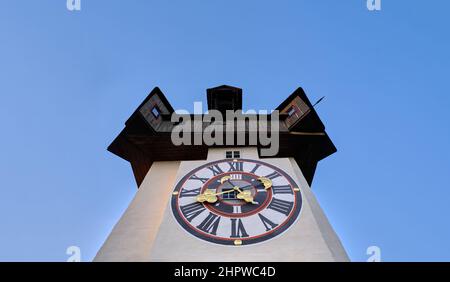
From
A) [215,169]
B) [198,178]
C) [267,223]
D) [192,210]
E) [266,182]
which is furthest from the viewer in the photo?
[215,169]

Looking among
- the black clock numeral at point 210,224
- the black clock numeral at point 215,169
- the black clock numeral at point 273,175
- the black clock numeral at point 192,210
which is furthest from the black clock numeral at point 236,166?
the black clock numeral at point 210,224

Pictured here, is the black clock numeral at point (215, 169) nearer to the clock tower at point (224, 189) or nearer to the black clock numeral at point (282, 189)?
the clock tower at point (224, 189)

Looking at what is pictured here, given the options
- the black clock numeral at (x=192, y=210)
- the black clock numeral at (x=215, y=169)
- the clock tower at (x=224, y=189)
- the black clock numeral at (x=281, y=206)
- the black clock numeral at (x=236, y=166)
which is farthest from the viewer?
the black clock numeral at (x=236, y=166)

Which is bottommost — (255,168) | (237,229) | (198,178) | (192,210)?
(237,229)

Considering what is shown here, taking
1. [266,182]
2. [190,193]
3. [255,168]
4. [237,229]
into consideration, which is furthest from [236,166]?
[237,229]

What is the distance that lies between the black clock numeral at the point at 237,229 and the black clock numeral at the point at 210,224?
321 mm

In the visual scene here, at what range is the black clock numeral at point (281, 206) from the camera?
1052 cm

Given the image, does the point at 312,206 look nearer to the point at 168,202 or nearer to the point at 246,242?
the point at 246,242

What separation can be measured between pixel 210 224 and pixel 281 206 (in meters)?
1.61

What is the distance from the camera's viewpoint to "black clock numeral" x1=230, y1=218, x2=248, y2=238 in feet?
31.9

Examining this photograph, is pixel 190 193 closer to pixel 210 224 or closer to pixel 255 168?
pixel 210 224

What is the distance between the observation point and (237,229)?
32.6 feet

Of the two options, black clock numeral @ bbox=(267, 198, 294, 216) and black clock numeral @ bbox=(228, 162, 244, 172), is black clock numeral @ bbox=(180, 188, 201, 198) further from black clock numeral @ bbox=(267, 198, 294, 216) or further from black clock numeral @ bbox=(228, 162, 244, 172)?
black clock numeral @ bbox=(267, 198, 294, 216)

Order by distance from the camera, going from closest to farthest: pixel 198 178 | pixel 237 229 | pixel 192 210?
pixel 237 229
pixel 192 210
pixel 198 178
